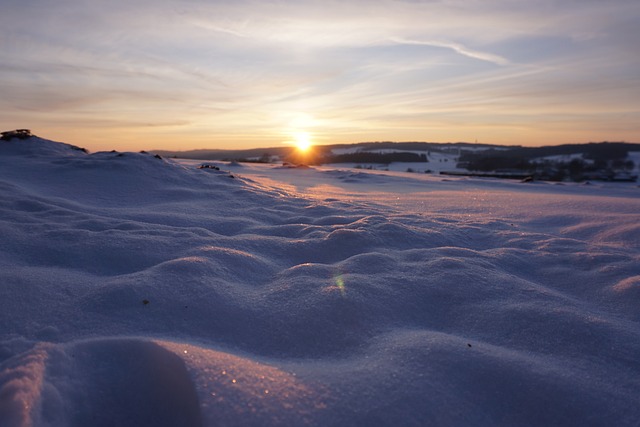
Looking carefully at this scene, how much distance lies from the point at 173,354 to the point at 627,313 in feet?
7.69

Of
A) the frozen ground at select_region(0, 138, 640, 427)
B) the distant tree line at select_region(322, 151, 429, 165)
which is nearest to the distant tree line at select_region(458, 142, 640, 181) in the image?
the distant tree line at select_region(322, 151, 429, 165)

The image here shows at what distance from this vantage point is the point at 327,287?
2189 mm

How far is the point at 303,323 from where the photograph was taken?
185 centimetres

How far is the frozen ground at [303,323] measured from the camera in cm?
132

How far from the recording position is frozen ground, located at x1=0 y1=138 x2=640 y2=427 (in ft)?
4.33

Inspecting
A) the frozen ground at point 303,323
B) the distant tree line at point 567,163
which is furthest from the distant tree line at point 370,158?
the frozen ground at point 303,323

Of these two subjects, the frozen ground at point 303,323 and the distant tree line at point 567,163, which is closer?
the frozen ground at point 303,323

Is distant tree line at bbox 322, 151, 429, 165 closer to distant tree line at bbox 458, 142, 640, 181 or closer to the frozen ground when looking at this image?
distant tree line at bbox 458, 142, 640, 181

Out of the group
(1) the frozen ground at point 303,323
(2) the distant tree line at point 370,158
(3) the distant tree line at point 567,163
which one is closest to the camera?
(1) the frozen ground at point 303,323

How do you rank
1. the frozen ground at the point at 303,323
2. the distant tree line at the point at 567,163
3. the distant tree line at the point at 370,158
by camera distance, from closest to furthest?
the frozen ground at the point at 303,323 < the distant tree line at the point at 567,163 < the distant tree line at the point at 370,158

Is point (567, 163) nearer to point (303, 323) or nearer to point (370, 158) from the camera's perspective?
point (370, 158)

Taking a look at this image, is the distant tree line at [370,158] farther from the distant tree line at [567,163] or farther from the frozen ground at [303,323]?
the frozen ground at [303,323]

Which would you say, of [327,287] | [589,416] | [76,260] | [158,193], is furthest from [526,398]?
[158,193]

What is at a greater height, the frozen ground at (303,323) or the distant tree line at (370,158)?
the distant tree line at (370,158)
